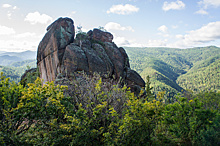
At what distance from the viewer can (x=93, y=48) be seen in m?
22.7

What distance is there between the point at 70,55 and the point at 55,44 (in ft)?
10.2

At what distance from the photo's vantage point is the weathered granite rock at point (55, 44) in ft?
64.3

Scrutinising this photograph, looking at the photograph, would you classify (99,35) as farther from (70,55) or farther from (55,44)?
(70,55)

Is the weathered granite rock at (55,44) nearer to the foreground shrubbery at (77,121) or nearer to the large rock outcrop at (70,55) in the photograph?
the large rock outcrop at (70,55)

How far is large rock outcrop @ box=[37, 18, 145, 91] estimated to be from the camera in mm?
18766

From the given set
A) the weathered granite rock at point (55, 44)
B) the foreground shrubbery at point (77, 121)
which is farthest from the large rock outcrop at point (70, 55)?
the foreground shrubbery at point (77, 121)

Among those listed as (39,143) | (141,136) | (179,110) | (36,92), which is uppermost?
(36,92)

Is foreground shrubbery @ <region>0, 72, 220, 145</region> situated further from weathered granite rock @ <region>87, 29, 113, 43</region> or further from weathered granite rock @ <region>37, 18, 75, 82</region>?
weathered granite rock @ <region>87, 29, 113, 43</region>

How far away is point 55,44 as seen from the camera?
1970 centimetres

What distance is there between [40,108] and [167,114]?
199 inches

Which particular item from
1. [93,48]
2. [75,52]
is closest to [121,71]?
[93,48]

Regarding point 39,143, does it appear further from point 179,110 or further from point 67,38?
point 67,38

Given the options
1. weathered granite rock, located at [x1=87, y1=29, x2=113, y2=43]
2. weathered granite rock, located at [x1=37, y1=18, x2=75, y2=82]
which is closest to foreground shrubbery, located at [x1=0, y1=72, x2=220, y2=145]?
weathered granite rock, located at [x1=37, y1=18, x2=75, y2=82]

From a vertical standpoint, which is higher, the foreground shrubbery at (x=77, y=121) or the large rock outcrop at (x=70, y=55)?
the large rock outcrop at (x=70, y=55)
